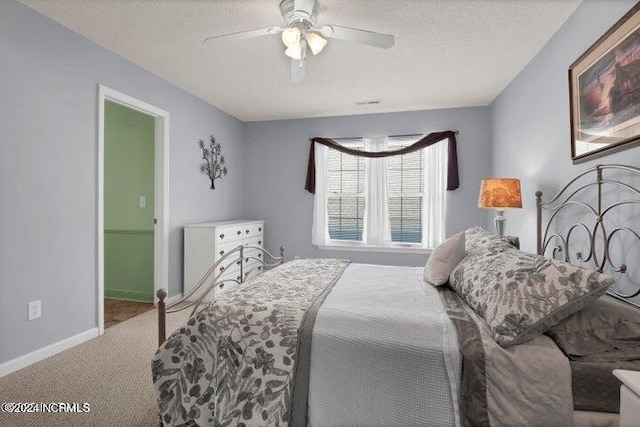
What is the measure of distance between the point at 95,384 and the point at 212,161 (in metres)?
2.79

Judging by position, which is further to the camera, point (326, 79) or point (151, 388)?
point (326, 79)

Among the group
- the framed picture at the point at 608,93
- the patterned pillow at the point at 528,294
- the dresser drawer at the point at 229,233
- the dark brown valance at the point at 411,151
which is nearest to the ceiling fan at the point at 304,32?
the framed picture at the point at 608,93

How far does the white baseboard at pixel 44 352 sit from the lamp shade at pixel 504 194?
355cm

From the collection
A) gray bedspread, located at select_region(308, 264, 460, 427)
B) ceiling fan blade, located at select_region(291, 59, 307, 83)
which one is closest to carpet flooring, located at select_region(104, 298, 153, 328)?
gray bedspread, located at select_region(308, 264, 460, 427)

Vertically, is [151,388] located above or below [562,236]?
below

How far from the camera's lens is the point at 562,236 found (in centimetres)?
222

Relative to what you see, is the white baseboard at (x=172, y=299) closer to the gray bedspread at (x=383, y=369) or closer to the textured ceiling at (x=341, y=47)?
the textured ceiling at (x=341, y=47)

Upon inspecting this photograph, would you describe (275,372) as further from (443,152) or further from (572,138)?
(443,152)

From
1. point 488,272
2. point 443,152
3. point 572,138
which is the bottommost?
point 488,272

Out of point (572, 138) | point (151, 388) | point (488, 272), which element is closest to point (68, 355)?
point (151, 388)

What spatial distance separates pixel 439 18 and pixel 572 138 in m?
1.21

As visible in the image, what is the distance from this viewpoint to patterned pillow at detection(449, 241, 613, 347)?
1191mm

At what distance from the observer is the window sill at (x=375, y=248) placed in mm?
4207

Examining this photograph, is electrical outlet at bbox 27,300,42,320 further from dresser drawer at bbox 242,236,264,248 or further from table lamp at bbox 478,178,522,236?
table lamp at bbox 478,178,522,236
